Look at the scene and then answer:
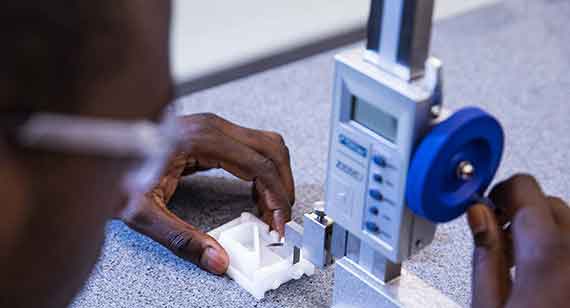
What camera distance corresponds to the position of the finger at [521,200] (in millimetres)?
613

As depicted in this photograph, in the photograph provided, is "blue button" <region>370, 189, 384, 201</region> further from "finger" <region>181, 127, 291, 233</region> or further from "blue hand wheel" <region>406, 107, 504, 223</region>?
"finger" <region>181, 127, 291, 233</region>

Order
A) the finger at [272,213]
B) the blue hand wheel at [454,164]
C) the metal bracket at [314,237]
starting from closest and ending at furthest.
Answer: the blue hand wheel at [454,164] < the metal bracket at [314,237] < the finger at [272,213]

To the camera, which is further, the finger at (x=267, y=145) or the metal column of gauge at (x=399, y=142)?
the finger at (x=267, y=145)

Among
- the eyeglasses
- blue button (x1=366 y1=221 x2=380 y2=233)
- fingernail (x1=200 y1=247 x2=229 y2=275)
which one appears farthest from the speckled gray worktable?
the eyeglasses

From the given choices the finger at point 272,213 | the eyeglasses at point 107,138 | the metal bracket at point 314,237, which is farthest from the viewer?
the finger at point 272,213

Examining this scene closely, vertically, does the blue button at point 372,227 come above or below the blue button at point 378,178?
below

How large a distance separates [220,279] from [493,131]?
28 cm

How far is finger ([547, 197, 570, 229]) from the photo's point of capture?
62 centimetres

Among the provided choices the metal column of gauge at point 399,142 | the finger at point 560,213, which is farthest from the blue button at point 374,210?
the finger at point 560,213

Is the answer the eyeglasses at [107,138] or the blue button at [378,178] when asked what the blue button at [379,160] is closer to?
the blue button at [378,178]

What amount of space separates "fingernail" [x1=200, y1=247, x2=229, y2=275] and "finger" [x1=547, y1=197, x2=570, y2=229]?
27 centimetres

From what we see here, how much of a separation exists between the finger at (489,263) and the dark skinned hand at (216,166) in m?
0.22

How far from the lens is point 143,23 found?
438mm

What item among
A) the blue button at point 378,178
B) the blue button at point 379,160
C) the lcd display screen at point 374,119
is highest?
the lcd display screen at point 374,119
